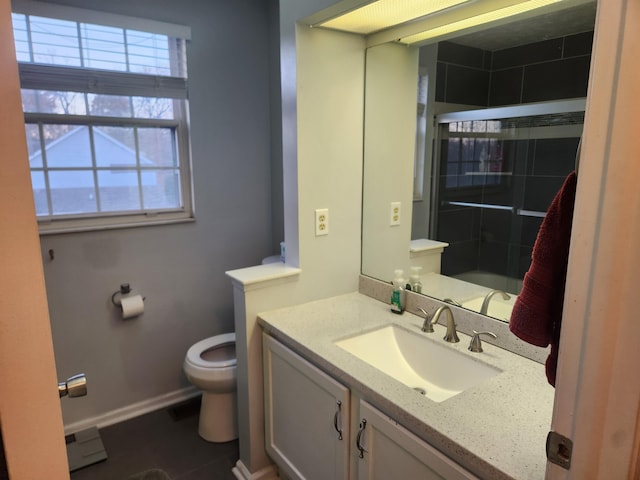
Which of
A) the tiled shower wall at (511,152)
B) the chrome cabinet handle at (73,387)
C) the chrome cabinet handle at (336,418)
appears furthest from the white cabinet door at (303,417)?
the chrome cabinet handle at (73,387)

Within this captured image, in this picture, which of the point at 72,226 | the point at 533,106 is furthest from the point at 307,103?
the point at 72,226

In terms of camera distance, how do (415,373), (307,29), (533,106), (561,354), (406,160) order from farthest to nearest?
1. (406,160)
2. (307,29)
3. (415,373)
4. (533,106)
5. (561,354)

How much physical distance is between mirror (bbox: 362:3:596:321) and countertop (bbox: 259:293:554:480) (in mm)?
292

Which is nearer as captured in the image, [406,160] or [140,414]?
[406,160]

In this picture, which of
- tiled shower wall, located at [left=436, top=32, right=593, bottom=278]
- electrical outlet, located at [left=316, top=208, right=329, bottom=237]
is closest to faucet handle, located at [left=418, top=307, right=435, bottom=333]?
tiled shower wall, located at [left=436, top=32, right=593, bottom=278]

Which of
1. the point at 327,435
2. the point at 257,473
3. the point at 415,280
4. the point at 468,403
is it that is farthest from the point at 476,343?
the point at 257,473

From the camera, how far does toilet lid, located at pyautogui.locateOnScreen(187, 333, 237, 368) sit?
2.46 m

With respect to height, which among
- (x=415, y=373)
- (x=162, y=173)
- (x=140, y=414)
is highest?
(x=162, y=173)

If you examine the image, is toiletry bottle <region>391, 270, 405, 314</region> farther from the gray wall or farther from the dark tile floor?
the gray wall

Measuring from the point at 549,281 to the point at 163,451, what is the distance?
227 centimetres

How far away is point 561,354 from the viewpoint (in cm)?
74

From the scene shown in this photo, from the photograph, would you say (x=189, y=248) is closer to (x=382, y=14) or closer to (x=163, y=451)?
(x=163, y=451)

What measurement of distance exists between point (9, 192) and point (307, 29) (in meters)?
1.54

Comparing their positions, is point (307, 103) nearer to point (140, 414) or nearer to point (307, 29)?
point (307, 29)
